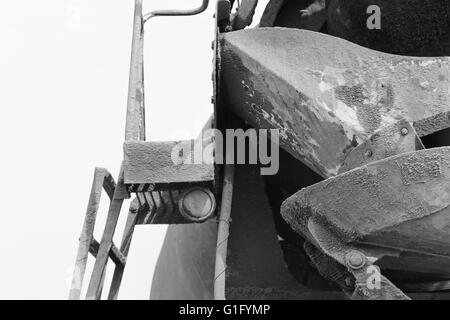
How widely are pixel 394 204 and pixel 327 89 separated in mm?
744

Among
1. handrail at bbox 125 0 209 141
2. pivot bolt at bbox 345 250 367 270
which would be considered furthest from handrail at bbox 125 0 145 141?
pivot bolt at bbox 345 250 367 270

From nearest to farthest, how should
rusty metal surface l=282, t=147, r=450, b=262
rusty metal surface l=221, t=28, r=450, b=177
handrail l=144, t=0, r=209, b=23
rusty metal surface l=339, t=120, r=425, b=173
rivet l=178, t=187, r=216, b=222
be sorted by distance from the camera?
rusty metal surface l=282, t=147, r=450, b=262 < rusty metal surface l=339, t=120, r=425, b=173 < rusty metal surface l=221, t=28, r=450, b=177 < rivet l=178, t=187, r=216, b=222 < handrail l=144, t=0, r=209, b=23

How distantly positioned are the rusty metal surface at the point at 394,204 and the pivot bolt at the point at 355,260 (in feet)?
0.16

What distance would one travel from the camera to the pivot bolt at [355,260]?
3.47 metres

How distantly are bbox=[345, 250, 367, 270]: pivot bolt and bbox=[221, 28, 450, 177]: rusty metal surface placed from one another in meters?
0.53

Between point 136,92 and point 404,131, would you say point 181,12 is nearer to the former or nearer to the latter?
point 136,92

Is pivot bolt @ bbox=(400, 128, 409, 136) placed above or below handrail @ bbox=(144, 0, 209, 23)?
below

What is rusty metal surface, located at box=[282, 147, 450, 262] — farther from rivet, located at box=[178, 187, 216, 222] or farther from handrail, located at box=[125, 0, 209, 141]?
handrail, located at box=[125, 0, 209, 141]

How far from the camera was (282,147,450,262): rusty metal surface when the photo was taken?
3408mm

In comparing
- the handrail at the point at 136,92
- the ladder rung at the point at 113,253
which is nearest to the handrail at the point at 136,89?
the handrail at the point at 136,92

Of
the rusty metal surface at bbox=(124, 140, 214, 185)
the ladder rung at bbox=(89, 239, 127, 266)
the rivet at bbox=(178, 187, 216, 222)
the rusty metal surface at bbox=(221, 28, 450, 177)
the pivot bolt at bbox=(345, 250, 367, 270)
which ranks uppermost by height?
the rusty metal surface at bbox=(221, 28, 450, 177)

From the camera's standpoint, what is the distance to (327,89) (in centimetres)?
399

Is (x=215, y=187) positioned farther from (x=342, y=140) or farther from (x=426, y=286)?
(x=426, y=286)

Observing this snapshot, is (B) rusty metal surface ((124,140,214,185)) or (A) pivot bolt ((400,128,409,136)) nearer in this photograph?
(A) pivot bolt ((400,128,409,136))
